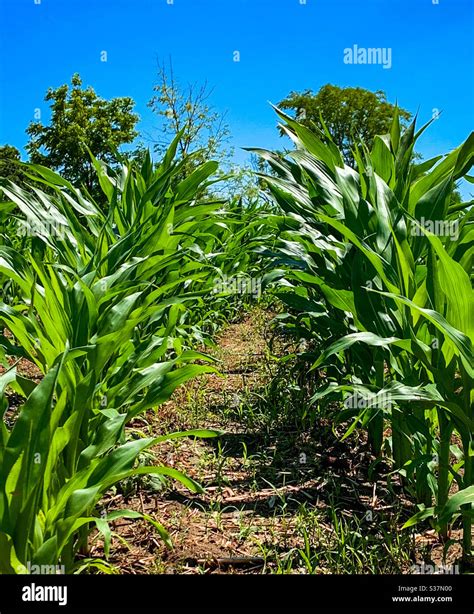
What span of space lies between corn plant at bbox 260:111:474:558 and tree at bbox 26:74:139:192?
2497 cm

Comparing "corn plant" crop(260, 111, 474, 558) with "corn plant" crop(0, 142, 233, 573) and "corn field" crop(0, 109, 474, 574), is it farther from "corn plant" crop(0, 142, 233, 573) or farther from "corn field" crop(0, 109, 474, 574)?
"corn plant" crop(0, 142, 233, 573)

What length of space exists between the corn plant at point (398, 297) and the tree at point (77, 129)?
983 inches

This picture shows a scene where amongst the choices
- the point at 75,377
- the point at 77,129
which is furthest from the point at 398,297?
the point at 77,129

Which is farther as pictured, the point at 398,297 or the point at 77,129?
the point at 77,129

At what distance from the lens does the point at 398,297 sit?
1642mm

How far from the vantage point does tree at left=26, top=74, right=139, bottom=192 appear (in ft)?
88.3

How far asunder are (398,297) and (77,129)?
26.9m

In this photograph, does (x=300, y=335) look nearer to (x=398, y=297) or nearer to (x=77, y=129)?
(x=398, y=297)

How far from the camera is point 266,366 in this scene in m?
4.06

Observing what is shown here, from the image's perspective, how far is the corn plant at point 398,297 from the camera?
1.77 meters

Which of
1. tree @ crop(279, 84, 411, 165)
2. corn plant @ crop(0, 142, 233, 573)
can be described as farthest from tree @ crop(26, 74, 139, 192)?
corn plant @ crop(0, 142, 233, 573)

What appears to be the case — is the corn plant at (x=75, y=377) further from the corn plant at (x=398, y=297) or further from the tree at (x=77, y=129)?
the tree at (x=77, y=129)

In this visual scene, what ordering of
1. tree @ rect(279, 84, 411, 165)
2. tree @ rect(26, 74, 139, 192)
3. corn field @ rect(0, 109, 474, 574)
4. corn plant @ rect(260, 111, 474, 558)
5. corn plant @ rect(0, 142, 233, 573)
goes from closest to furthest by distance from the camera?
corn plant @ rect(0, 142, 233, 573)
corn field @ rect(0, 109, 474, 574)
corn plant @ rect(260, 111, 474, 558)
tree @ rect(26, 74, 139, 192)
tree @ rect(279, 84, 411, 165)
